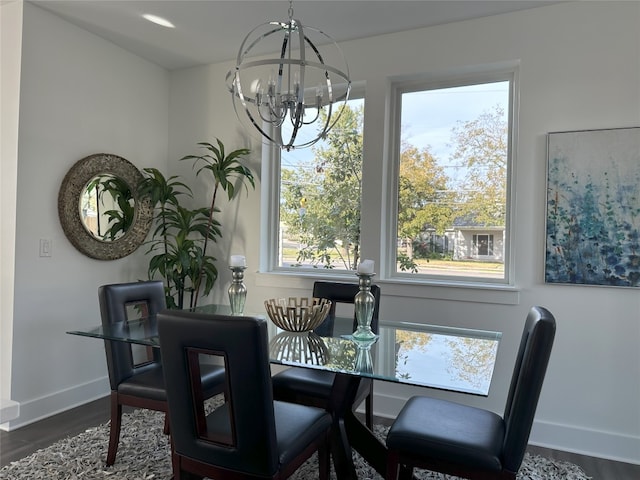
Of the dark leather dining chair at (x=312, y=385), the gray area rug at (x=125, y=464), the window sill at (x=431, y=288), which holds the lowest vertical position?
the gray area rug at (x=125, y=464)

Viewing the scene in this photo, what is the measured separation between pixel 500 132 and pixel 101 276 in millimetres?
2983

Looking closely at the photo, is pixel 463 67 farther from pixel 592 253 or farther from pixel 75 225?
pixel 75 225

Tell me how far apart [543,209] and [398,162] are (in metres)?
1.02

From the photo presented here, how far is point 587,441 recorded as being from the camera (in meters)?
2.64

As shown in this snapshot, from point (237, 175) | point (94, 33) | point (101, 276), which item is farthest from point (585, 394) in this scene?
point (94, 33)

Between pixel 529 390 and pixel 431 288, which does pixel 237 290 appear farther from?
pixel 529 390

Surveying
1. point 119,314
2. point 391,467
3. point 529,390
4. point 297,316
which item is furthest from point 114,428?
point 529,390

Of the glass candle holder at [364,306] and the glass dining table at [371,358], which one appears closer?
the glass dining table at [371,358]

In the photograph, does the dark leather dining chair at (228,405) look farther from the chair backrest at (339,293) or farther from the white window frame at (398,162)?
the white window frame at (398,162)

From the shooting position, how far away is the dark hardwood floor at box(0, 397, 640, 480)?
→ 2422mm

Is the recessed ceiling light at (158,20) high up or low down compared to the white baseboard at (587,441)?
up

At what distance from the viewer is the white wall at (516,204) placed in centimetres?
260

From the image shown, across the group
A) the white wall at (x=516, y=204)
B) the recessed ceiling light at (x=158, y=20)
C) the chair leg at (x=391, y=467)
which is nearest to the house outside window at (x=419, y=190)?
the white wall at (x=516, y=204)

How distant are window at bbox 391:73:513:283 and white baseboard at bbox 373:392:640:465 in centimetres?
91
